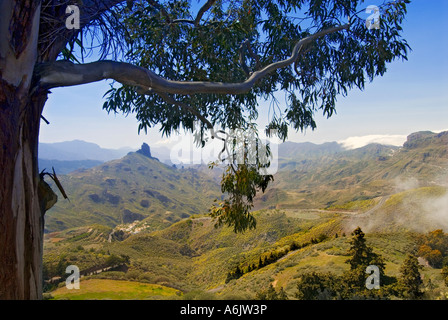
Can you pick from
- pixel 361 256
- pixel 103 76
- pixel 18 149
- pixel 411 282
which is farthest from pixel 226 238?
pixel 18 149

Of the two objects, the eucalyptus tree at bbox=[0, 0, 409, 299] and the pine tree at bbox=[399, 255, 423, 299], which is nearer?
the eucalyptus tree at bbox=[0, 0, 409, 299]

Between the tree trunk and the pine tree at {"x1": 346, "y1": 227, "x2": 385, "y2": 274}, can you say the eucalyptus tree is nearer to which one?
the tree trunk

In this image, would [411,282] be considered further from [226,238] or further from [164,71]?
[226,238]

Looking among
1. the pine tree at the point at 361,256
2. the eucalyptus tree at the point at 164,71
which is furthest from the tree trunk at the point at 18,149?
the pine tree at the point at 361,256

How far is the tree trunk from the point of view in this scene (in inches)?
91.6

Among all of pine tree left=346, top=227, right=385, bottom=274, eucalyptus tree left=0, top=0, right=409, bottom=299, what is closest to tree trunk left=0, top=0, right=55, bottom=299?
eucalyptus tree left=0, top=0, right=409, bottom=299

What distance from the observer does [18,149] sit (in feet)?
8.11

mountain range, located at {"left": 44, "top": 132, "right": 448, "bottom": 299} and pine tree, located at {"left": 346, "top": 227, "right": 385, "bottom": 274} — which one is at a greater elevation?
pine tree, located at {"left": 346, "top": 227, "right": 385, "bottom": 274}

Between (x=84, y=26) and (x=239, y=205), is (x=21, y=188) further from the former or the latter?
(x=239, y=205)

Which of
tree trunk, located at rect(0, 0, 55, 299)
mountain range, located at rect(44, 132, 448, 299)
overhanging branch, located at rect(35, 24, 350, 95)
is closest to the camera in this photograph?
tree trunk, located at rect(0, 0, 55, 299)

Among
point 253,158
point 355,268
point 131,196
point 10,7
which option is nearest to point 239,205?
point 253,158

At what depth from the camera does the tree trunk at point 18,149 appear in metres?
2.33

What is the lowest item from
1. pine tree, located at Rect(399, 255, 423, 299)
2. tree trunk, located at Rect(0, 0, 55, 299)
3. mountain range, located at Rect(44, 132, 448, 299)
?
mountain range, located at Rect(44, 132, 448, 299)

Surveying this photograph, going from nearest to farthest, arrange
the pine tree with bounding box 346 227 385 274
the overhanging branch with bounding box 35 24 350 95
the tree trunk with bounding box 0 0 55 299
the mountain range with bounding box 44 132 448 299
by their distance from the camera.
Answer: the tree trunk with bounding box 0 0 55 299
the overhanging branch with bounding box 35 24 350 95
the pine tree with bounding box 346 227 385 274
the mountain range with bounding box 44 132 448 299
